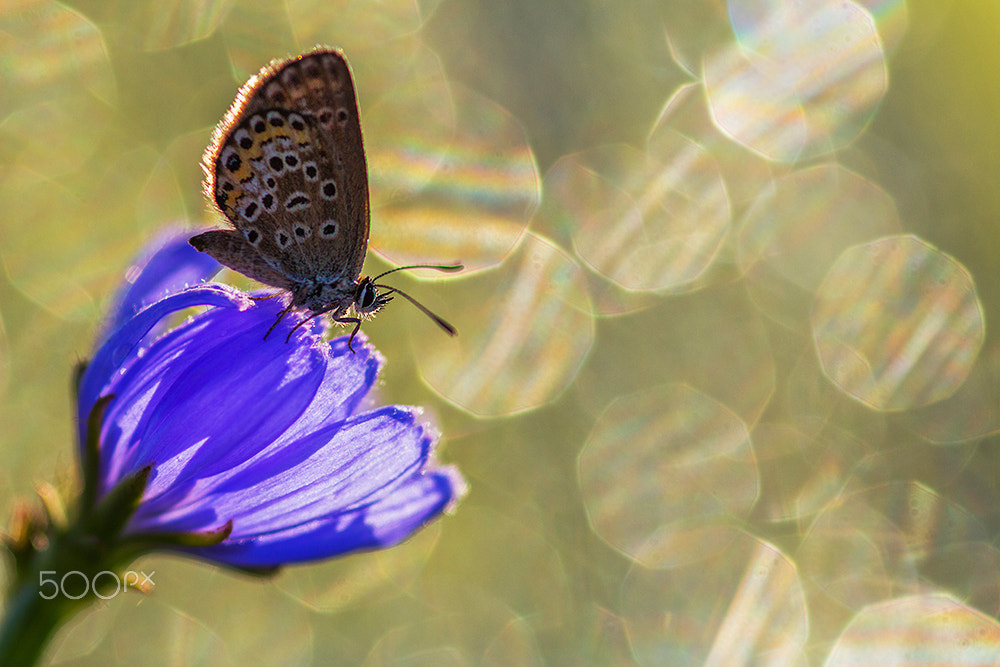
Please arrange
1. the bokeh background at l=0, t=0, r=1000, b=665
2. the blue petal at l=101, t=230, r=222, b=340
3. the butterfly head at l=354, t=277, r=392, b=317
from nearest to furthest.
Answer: the blue petal at l=101, t=230, r=222, b=340
the butterfly head at l=354, t=277, r=392, b=317
the bokeh background at l=0, t=0, r=1000, b=665

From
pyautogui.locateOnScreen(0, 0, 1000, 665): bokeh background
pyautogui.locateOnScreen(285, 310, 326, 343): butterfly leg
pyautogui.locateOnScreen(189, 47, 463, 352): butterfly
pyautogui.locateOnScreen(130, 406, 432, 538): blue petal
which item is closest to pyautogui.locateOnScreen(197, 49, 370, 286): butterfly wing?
pyautogui.locateOnScreen(189, 47, 463, 352): butterfly

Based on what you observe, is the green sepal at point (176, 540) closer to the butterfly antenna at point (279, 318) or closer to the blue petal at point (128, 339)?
the blue petal at point (128, 339)

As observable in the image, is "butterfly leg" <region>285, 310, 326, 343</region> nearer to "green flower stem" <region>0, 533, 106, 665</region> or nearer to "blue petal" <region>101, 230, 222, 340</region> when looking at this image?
"blue petal" <region>101, 230, 222, 340</region>

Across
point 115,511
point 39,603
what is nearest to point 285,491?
point 115,511

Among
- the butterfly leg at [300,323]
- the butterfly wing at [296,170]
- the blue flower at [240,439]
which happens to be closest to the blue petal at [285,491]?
the blue flower at [240,439]

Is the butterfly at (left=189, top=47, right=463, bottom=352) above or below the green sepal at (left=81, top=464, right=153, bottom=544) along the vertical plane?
above

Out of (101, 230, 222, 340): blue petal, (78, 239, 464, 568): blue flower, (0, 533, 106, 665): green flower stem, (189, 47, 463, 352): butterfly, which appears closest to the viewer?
(0, 533, 106, 665): green flower stem

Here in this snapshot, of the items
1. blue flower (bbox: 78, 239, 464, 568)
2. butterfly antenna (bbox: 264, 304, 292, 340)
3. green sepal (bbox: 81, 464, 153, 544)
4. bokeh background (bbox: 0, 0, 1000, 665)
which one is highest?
butterfly antenna (bbox: 264, 304, 292, 340)
